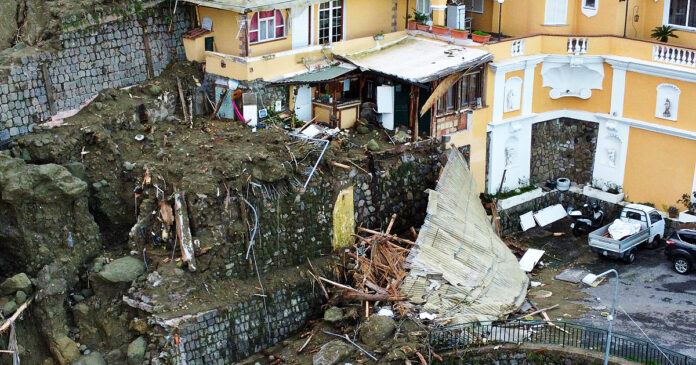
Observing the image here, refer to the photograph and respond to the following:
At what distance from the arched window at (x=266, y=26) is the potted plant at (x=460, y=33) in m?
6.09

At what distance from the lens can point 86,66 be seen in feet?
117

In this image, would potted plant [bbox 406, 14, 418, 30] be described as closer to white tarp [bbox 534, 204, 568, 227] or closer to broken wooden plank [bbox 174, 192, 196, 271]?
white tarp [bbox 534, 204, 568, 227]

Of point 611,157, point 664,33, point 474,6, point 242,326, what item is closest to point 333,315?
point 242,326

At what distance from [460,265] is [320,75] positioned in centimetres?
817

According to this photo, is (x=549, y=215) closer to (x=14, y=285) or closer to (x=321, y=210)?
(x=321, y=210)

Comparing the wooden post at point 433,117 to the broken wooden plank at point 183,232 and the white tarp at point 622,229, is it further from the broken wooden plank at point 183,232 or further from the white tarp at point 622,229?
the broken wooden plank at point 183,232

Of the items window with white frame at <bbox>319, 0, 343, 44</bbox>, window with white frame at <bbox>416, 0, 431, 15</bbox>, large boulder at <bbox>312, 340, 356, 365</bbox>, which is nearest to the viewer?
large boulder at <bbox>312, 340, 356, 365</bbox>

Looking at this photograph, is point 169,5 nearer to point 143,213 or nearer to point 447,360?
point 143,213

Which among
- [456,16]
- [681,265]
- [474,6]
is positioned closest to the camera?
[681,265]

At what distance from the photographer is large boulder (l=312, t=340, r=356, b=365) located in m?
31.1

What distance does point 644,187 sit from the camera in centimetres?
3991

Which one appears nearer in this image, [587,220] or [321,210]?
[321,210]

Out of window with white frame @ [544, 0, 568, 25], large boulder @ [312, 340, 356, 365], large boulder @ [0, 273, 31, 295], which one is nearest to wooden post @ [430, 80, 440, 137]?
window with white frame @ [544, 0, 568, 25]

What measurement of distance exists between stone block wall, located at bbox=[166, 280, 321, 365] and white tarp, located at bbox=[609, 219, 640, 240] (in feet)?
33.6
